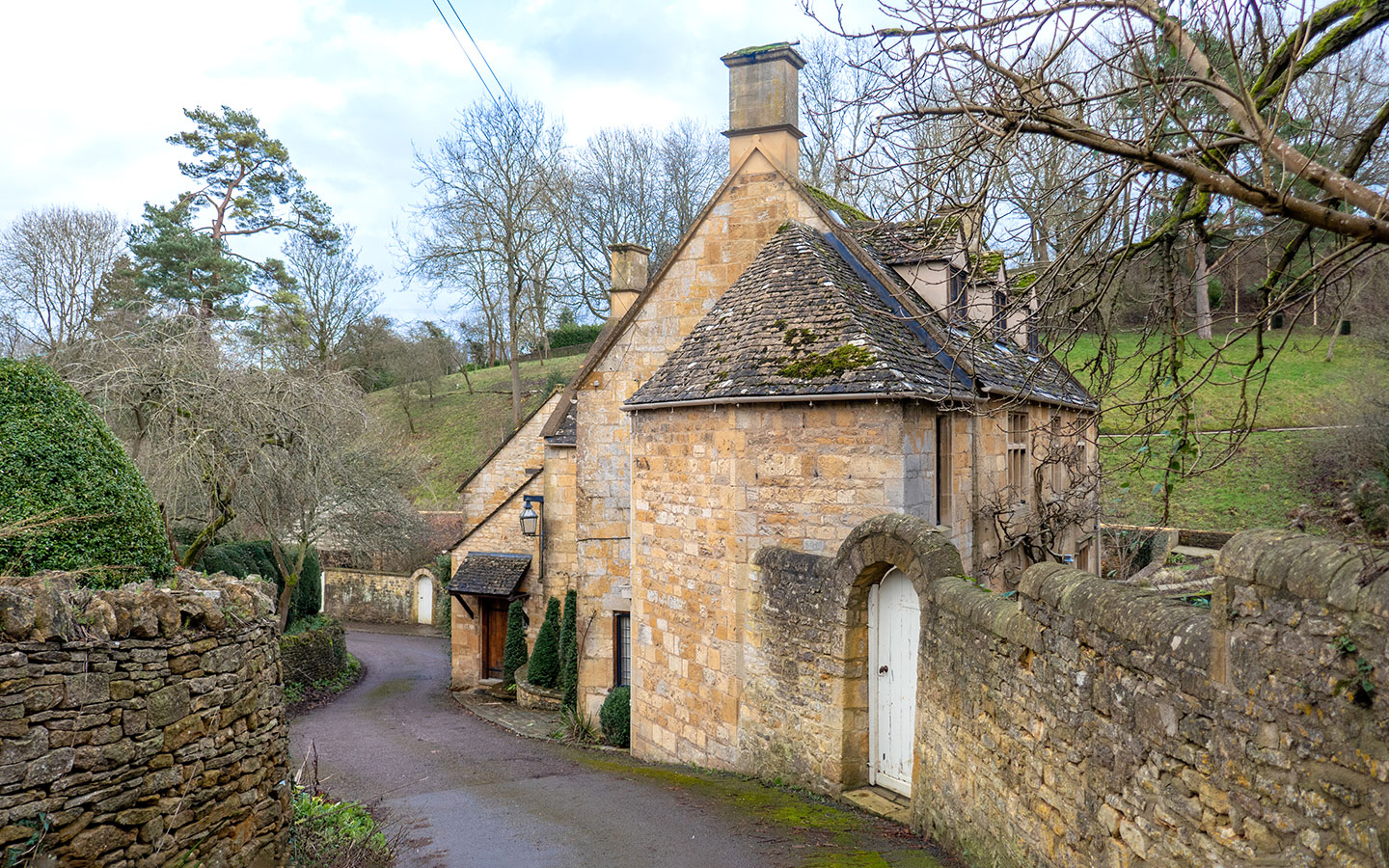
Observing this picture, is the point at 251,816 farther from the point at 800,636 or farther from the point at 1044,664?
the point at 1044,664

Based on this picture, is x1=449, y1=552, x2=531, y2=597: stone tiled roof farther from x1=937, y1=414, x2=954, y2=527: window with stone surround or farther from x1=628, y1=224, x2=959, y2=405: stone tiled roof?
x1=937, y1=414, x2=954, y2=527: window with stone surround

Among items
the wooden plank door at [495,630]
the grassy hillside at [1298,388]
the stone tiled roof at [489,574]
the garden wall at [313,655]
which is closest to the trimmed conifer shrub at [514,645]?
the stone tiled roof at [489,574]

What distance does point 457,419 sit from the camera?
43375mm

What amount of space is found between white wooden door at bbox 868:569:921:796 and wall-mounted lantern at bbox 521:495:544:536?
10796 millimetres

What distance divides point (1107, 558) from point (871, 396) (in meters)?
14.9

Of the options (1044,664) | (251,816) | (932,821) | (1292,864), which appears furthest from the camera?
(932,821)

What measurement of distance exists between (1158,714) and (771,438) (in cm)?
623

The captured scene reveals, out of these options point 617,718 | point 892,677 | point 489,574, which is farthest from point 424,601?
point 892,677

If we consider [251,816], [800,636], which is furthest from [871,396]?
[251,816]

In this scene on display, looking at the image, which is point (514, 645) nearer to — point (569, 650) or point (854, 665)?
point (569, 650)

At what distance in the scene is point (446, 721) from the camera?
57.6 ft

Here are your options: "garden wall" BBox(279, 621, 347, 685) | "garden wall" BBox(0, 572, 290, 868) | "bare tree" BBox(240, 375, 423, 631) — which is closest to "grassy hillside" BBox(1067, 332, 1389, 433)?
"bare tree" BBox(240, 375, 423, 631)

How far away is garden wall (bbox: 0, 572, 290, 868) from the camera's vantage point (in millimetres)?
4809

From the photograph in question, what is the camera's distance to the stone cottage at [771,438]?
9.32 meters
